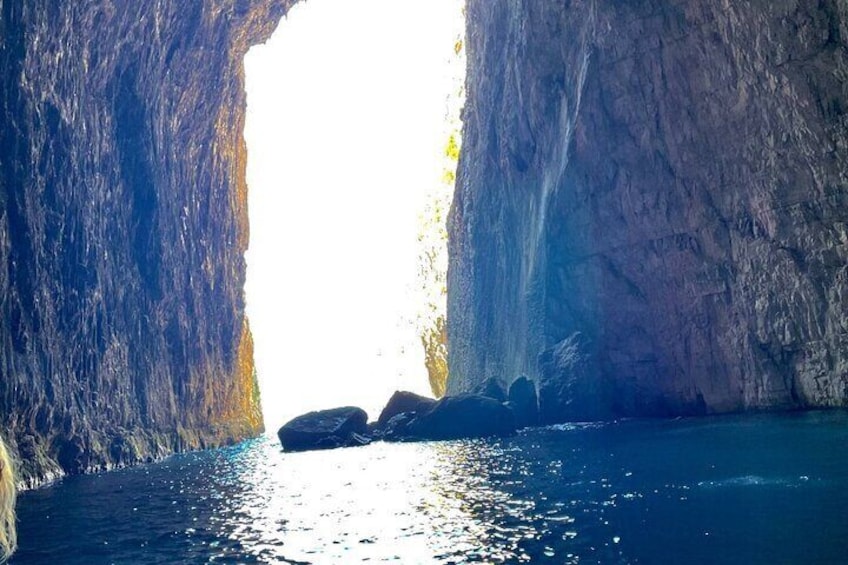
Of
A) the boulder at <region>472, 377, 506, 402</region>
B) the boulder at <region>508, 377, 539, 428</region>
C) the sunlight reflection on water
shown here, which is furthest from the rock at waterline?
the sunlight reflection on water

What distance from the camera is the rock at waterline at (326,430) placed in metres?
44.3

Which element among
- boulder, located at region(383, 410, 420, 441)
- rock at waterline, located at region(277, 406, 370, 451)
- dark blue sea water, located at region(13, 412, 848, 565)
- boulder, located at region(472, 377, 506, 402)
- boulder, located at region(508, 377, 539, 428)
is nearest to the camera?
dark blue sea water, located at region(13, 412, 848, 565)

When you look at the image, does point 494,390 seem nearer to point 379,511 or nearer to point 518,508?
point 379,511

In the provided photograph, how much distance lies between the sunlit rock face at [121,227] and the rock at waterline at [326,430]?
7.63 metres

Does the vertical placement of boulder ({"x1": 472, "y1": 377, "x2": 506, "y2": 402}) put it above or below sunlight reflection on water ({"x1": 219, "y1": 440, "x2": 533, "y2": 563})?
above

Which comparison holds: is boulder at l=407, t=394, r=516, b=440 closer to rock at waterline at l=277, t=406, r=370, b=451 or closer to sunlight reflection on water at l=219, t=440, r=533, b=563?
rock at waterline at l=277, t=406, r=370, b=451

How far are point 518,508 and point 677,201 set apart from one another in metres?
21.2

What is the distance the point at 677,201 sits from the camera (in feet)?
111

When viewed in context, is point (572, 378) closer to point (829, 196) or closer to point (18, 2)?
point (829, 196)

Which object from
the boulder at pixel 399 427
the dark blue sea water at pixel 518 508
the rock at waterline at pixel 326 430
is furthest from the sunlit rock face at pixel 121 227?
the boulder at pixel 399 427

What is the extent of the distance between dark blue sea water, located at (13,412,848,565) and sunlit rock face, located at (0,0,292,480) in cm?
726


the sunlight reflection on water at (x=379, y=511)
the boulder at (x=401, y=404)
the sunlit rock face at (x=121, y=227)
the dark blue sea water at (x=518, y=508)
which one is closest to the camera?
the dark blue sea water at (x=518, y=508)

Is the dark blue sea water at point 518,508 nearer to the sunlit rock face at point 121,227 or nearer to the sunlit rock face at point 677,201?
the sunlit rock face at point 677,201

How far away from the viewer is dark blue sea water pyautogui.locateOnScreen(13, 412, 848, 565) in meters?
12.0
